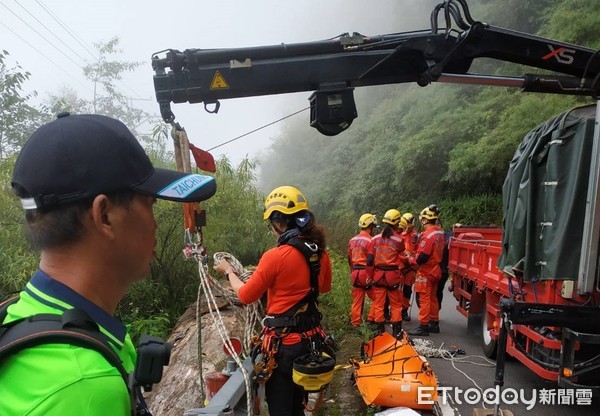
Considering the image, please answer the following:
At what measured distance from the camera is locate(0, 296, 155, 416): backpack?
34.5 inches

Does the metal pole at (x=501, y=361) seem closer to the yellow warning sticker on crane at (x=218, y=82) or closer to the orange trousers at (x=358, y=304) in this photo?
the yellow warning sticker on crane at (x=218, y=82)

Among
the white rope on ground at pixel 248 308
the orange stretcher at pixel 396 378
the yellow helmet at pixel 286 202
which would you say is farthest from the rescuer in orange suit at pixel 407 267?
the yellow helmet at pixel 286 202

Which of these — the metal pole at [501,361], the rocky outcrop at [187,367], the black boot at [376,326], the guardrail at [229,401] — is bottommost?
the black boot at [376,326]

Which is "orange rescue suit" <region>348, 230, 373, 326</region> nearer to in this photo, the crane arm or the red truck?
the red truck

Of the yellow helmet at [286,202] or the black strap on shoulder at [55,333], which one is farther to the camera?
the yellow helmet at [286,202]

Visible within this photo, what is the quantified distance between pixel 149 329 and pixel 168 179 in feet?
19.4

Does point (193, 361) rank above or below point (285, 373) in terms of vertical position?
below

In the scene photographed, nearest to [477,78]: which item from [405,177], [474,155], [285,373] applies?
[285,373]

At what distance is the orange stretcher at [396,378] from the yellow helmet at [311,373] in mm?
1198

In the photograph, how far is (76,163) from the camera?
106 cm

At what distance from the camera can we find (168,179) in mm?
1291

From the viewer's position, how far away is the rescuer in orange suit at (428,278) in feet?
25.4

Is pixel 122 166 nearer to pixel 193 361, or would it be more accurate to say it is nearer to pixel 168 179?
pixel 168 179

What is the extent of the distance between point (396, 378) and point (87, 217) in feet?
12.6
